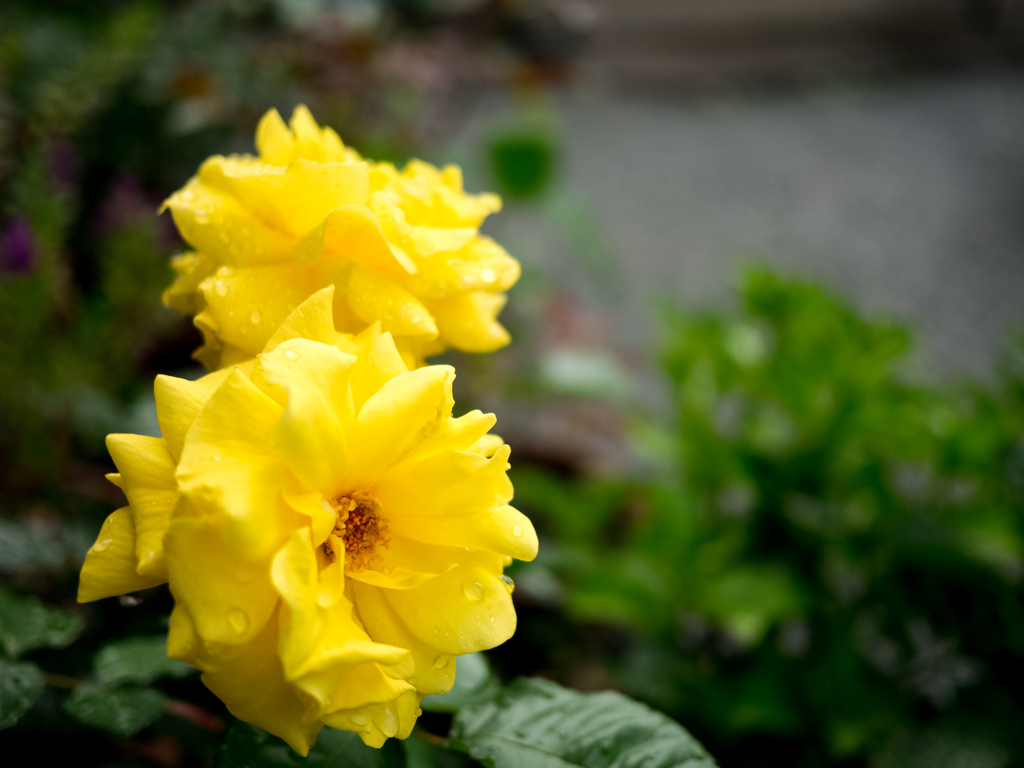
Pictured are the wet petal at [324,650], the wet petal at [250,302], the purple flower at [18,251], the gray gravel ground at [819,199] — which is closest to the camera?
the wet petal at [324,650]

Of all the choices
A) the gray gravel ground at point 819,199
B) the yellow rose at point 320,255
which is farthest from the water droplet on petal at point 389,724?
the gray gravel ground at point 819,199

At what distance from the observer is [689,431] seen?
4.38 ft

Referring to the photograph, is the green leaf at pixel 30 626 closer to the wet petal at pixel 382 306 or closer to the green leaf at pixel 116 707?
the green leaf at pixel 116 707

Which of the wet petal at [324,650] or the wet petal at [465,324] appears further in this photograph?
the wet petal at [465,324]

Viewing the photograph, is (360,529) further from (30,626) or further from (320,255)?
(30,626)

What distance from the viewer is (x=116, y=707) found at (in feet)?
1.81

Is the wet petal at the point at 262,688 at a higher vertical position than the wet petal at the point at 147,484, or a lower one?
lower

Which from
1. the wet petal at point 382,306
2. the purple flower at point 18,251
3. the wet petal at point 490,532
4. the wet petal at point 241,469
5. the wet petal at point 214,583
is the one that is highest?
the wet petal at point 382,306

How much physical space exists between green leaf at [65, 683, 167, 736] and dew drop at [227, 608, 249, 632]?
0.21 meters

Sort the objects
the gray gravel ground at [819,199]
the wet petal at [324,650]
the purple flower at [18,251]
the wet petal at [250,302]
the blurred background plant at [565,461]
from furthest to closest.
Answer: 1. the gray gravel ground at [819,199]
2. the purple flower at [18,251]
3. the blurred background plant at [565,461]
4. the wet petal at [250,302]
5. the wet petal at [324,650]

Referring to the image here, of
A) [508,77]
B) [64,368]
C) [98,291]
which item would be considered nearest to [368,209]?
[64,368]

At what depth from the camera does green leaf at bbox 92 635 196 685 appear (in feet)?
1.83

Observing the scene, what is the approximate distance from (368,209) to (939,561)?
3.36 ft

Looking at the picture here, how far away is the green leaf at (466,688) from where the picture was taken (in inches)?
22.2
